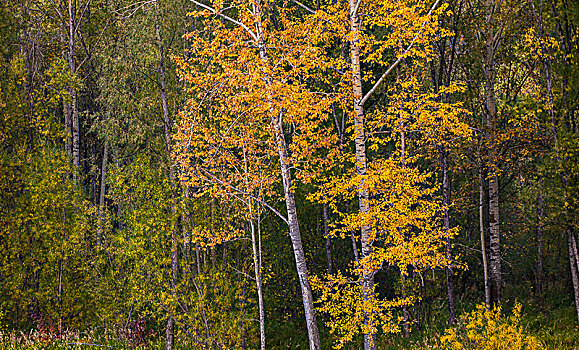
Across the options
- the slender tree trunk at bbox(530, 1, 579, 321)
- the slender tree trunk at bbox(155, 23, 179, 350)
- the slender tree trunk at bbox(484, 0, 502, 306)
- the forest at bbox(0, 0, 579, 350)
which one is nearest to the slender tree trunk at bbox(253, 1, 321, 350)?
the forest at bbox(0, 0, 579, 350)

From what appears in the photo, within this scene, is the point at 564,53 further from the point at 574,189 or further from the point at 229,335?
the point at 229,335

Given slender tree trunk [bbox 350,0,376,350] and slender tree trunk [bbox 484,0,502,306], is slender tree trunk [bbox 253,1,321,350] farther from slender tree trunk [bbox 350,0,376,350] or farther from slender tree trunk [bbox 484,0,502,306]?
slender tree trunk [bbox 484,0,502,306]

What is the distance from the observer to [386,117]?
9727 mm

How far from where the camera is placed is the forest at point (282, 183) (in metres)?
9.27

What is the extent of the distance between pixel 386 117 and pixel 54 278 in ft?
32.7

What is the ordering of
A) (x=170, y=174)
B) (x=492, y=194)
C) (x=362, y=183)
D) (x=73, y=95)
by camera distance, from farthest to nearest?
(x=73, y=95)
(x=492, y=194)
(x=170, y=174)
(x=362, y=183)

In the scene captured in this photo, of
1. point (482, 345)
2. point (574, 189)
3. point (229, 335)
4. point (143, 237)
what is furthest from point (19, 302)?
point (574, 189)

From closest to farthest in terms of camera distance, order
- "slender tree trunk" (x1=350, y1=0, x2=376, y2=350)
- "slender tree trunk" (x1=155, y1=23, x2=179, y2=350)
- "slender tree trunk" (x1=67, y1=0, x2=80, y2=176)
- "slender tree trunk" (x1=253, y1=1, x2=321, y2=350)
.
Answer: "slender tree trunk" (x1=350, y1=0, x2=376, y2=350) → "slender tree trunk" (x1=253, y1=1, x2=321, y2=350) → "slender tree trunk" (x1=155, y1=23, x2=179, y2=350) → "slender tree trunk" (x1=67, y1=0, x2=80, y2=176)

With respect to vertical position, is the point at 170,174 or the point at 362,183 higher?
the point at 170,174

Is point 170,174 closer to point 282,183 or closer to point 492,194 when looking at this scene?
point 282,183

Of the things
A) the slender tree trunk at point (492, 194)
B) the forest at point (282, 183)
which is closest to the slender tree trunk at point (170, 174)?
the forest at point (282, 183)

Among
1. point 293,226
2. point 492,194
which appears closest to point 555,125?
point 492,194

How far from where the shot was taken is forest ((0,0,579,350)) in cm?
927

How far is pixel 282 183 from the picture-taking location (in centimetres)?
1357
